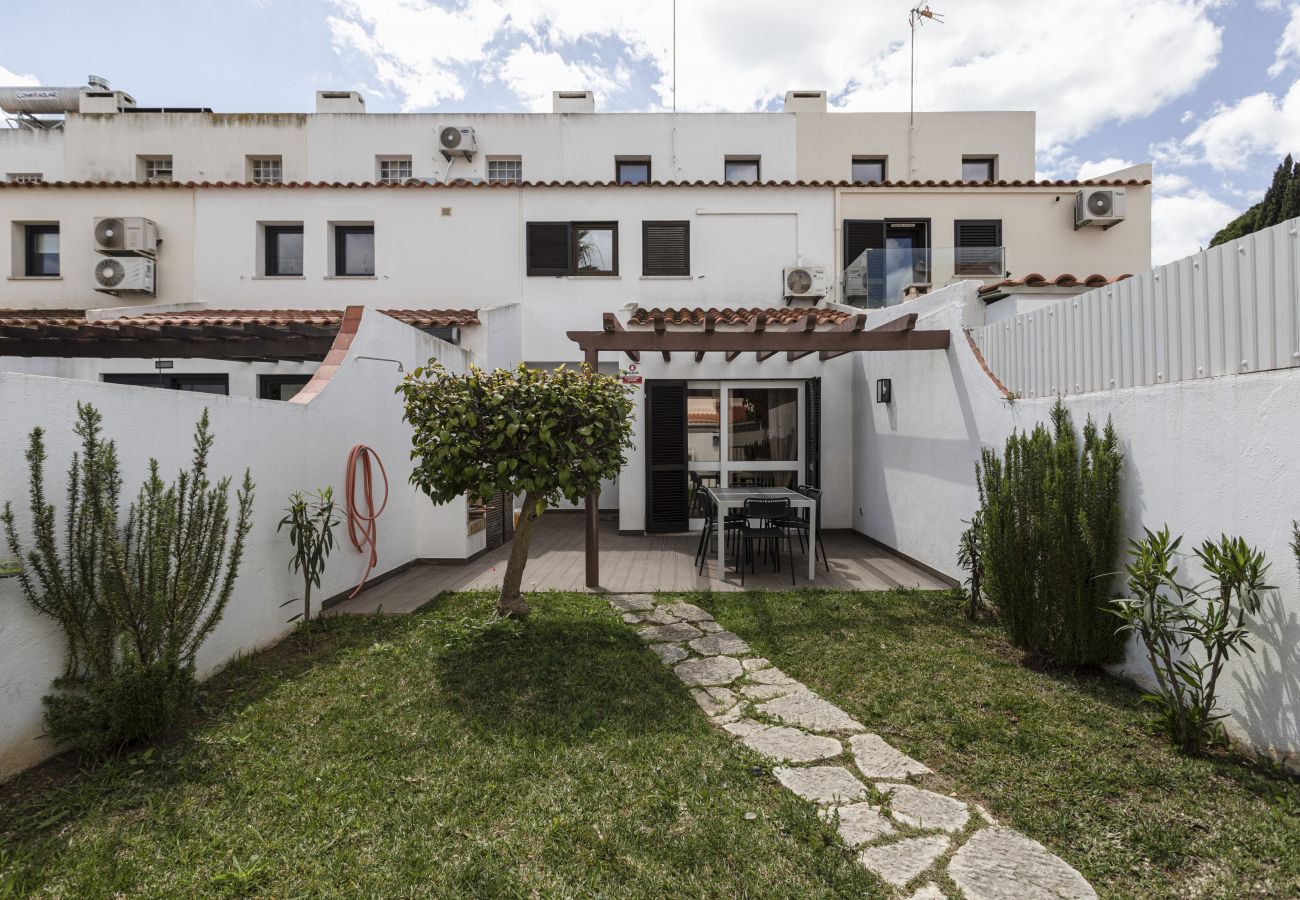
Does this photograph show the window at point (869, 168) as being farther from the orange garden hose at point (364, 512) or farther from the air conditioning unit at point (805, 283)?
the orange garden hose at point (364, 512)

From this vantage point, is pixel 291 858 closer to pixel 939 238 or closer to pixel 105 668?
pixel 105 668

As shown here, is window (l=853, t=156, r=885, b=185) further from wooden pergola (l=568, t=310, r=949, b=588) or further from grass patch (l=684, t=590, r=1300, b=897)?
grass patch (l=684, t=590, r=1300, b=897)

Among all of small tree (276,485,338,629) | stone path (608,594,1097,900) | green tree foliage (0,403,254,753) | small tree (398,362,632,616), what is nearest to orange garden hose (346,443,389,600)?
small tree (276,485,338,629)

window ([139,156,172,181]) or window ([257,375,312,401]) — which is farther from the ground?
window ([139,156,172,181])

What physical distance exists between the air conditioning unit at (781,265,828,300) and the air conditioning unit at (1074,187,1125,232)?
17.0ft

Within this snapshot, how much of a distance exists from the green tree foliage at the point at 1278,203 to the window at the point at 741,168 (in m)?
15.5

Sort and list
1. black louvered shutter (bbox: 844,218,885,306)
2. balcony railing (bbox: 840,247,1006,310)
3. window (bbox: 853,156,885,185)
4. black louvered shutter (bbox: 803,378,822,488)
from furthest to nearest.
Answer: window (bbox: 853,156,885,185) → black louvered shutter (bbox: 844,218,885,306) → balcony railing (bbox: 840,247,1006,310) → black louvered shutter (bbox: 803,378,822,488)

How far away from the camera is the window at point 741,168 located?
14.2 meters

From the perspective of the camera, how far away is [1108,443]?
367 cm

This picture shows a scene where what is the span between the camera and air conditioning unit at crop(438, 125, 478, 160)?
44.4ft

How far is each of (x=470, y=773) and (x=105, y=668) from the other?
2.00 metres

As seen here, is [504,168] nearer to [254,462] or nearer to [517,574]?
[254,462]

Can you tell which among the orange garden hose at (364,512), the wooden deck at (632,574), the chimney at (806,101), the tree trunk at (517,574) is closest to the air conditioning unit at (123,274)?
A: the orange garden hose at (364,512)

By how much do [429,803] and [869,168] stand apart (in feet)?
53.9
